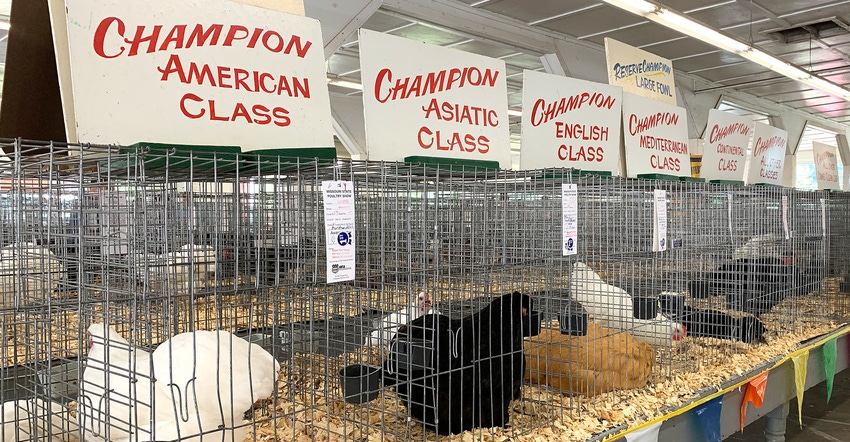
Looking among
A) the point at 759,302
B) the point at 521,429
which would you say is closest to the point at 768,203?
the point at 759,302

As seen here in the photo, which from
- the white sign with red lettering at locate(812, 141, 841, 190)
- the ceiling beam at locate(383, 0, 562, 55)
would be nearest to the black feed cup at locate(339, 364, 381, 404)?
the white sign with red lettering at locate(812, 141, 841, 190)

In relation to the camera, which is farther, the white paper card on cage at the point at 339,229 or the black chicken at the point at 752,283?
the black chicken at the point at 752,283

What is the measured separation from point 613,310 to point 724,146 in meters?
2.28

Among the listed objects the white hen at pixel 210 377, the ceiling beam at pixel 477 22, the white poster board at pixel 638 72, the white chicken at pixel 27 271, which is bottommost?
the white hen at pixel 210 377

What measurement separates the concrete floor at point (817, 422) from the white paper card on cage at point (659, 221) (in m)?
2.42

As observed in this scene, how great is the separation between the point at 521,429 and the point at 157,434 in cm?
141

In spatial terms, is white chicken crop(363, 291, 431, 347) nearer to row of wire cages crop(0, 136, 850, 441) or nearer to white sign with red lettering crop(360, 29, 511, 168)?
row of wire cages crop(0, 136, 850, 441)

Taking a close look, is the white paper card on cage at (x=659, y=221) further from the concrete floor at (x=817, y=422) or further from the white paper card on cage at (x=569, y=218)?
the concrete floor at (x=817, y=422)

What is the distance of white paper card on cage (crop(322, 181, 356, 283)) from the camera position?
5.91ft

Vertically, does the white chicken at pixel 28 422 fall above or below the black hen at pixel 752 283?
below

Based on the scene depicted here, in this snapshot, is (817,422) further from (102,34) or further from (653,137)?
(102,34)

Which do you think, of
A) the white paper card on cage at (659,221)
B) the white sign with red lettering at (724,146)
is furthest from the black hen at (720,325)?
the white sign with red lettering at (724,146)

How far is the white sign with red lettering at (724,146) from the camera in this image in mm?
4992

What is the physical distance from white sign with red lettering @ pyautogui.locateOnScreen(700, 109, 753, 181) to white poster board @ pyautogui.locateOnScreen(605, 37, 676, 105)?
465 millimetres
